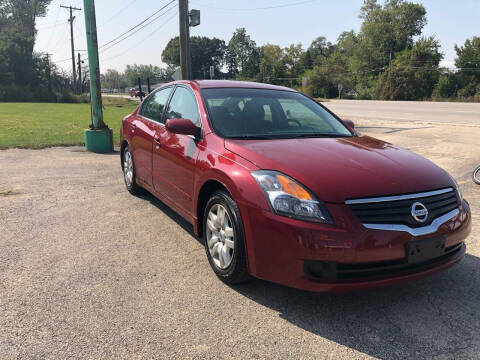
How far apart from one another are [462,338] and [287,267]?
1.16 m

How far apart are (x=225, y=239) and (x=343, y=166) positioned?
104 centimetres

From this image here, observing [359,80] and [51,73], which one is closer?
[51,73]

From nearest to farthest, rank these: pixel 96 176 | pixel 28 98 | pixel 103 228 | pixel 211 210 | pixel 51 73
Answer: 1. pixel 211 210
2. pixel 103 228
3. pixel 96 176
4. pixel 28 98
5. pixel 51 73

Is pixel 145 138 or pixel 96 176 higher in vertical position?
pixel 145 138

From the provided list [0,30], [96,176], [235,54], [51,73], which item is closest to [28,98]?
[51,73]

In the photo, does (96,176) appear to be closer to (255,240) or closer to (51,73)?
(255,240)

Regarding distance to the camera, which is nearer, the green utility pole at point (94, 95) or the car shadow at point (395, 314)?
the car shadow at point (395, 314)

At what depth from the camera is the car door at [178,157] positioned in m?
3.73

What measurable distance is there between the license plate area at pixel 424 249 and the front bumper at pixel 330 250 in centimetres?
3

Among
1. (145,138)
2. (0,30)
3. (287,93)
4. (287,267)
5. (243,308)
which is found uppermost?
(0,30)

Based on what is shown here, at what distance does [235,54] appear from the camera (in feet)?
403

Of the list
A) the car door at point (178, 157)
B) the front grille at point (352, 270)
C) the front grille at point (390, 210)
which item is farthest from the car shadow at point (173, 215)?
the front grille at point (390, 210)

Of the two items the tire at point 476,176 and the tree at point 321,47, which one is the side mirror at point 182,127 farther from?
the tree at point 321,47

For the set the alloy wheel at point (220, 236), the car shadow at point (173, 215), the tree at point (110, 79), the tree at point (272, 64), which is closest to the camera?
the alloy wheel at point (220, 236)
